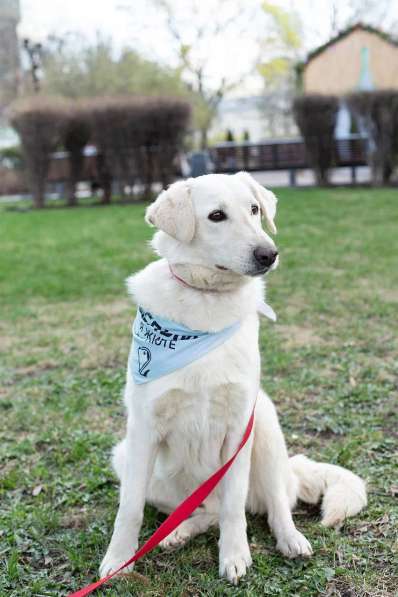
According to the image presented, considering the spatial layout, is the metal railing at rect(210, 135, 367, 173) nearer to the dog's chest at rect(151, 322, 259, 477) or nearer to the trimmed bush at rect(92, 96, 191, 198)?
the trimmed bush at rect(92, 96, 191, 198)

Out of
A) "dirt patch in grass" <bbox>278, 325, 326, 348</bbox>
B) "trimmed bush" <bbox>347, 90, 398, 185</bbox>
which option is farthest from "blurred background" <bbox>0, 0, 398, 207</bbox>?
"dirt patch in grass" <bbox>278, 325, 326, 348</bbox>

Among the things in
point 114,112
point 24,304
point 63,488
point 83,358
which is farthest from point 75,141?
point 63,488

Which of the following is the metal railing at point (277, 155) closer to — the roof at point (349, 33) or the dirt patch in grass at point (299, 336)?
the dirt patch in grass at point (299, 336)

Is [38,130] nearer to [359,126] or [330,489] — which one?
[359,126]

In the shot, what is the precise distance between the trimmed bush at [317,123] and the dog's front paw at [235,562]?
14.8m

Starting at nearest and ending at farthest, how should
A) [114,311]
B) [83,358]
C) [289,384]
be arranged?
[289,384], [83,358], [114,311]

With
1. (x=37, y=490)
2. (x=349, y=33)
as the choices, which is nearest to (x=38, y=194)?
(x=37, y=490)

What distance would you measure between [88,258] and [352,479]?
6559 mm

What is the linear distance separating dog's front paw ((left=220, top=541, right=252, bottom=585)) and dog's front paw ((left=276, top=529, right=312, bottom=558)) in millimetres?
157

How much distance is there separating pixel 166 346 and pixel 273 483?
2.50 ft

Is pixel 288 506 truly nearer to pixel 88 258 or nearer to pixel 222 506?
pixel 222 506

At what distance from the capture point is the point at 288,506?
2.76 metres

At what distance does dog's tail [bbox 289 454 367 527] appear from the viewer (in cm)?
279

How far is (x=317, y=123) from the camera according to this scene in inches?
641
